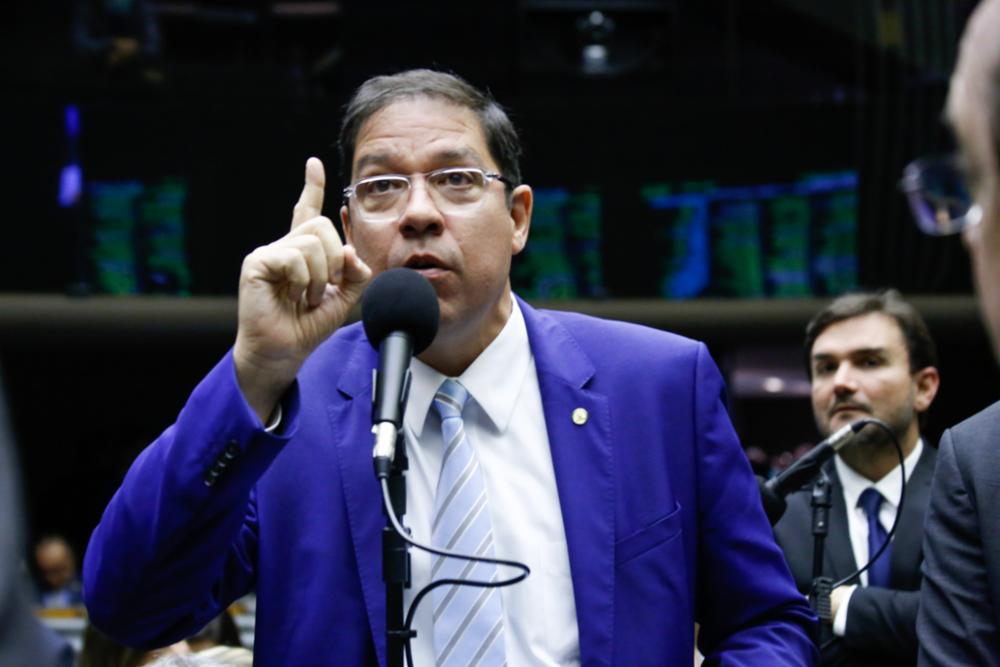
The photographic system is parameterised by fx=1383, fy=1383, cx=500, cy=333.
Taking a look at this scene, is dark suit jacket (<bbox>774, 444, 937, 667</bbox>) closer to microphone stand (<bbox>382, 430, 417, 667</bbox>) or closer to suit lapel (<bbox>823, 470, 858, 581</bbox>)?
suit lapel (<bbox>823, 470, 858, 581</bbox>)

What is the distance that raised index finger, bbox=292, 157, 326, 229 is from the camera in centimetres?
185

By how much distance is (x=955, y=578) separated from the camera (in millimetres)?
2039

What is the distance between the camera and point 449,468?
78.5 inches

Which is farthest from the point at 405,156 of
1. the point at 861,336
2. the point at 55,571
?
the point at 55,571

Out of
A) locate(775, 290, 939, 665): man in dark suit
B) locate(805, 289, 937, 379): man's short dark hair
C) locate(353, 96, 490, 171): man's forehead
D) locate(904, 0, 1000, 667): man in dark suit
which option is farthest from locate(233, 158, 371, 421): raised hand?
locate(805, 289, 937, 379): man's short dark hair

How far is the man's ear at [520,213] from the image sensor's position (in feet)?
7.57

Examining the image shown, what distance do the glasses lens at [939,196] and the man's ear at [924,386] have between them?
2.14 meters

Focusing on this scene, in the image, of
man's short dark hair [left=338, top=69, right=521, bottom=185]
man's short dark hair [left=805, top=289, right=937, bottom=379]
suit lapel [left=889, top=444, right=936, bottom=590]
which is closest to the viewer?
man's short dark hair [left=338, top=69, right=521, bottom=185]

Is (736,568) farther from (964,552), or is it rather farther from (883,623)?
(883,623)

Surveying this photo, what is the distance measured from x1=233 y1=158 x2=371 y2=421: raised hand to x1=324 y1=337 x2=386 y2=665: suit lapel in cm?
24

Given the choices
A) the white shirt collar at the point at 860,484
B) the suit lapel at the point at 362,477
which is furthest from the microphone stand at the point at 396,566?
the white shirt collar at the point at 860,484

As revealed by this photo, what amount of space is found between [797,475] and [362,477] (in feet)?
2.74

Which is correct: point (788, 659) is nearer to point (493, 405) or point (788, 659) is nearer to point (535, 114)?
point (493, 405)

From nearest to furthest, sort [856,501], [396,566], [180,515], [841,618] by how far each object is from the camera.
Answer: [396,566] < [180,515] < [841,618] < [856,501]
